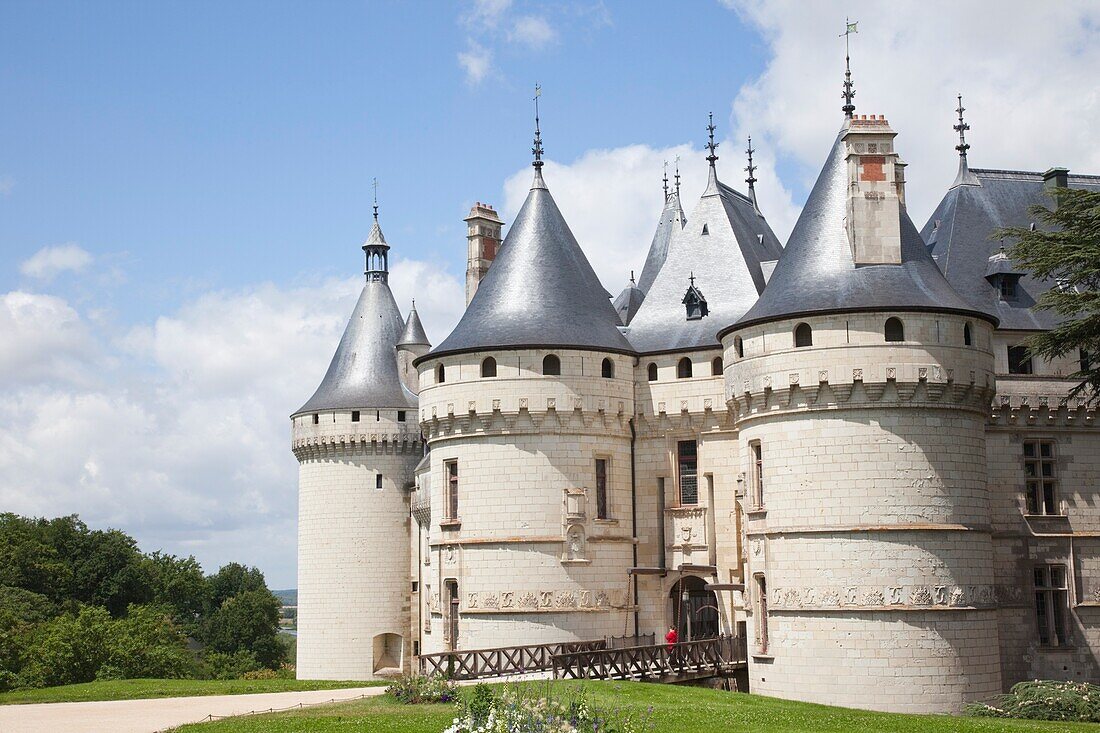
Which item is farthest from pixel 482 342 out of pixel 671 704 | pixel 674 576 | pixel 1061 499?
pixel 1061 499

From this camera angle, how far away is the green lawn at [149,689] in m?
30.4

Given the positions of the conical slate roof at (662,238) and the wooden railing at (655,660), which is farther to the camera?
the conical slate roof at (662,238)

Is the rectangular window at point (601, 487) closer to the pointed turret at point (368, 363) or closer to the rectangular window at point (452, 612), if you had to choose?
the rectangular window at point (452, 612)

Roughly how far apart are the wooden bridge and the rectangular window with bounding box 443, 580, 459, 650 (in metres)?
1.33

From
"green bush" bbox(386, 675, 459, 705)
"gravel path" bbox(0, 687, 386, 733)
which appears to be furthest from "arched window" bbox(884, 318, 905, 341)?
"gravel path" bbox(0, 687, 386, 733)

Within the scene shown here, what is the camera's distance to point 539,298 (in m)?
35.9

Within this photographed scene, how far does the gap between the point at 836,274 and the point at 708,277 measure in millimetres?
7067

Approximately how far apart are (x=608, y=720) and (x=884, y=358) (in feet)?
48.2

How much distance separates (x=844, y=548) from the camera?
29234 millimetres

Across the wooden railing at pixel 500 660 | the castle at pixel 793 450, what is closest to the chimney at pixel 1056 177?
the castle at pixel 793 450

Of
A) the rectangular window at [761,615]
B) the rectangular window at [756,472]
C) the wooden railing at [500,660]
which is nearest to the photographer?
the wooden railing at [500,660]

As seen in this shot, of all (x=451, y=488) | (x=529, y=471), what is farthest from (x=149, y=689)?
(x=529, y=471)

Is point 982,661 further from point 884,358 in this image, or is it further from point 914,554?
point 884,358

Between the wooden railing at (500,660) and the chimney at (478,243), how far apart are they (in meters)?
14.5
